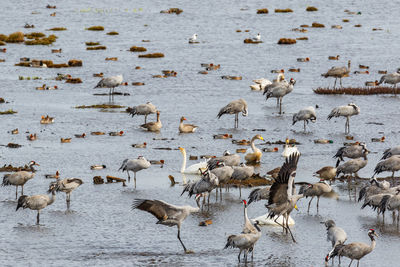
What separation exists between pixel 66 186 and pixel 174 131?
13.1 meters

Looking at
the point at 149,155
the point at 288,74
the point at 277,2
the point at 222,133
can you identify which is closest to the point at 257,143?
the point at 222,133

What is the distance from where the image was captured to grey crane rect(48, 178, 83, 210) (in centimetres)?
2459

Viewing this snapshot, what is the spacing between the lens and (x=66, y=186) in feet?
81.4

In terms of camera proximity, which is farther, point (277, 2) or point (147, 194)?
point (277, 2)

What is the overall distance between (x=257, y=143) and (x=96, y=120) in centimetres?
954

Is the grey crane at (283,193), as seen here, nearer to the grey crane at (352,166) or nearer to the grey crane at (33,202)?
the grey crane at (352,166)

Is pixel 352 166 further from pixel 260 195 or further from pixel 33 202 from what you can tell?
pixel 33 202

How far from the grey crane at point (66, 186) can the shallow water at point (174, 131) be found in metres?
0.67

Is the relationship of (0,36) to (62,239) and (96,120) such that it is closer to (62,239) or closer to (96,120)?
(96,120)

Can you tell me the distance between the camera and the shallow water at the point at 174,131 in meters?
21.2

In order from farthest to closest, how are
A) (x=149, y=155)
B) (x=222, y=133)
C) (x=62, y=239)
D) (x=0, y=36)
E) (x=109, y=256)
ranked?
(x=0, y=36)
(x=222, y=133)
(x=149, y=155)
(x=62, y=239)
(x=109, y=256)

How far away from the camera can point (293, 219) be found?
941 inches

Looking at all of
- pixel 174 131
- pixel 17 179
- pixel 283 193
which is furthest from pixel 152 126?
pixel 283 193

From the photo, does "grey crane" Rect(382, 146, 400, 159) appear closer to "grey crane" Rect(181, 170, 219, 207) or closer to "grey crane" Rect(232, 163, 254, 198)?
"grey crane" Rect(232, 163, 254, 198)
